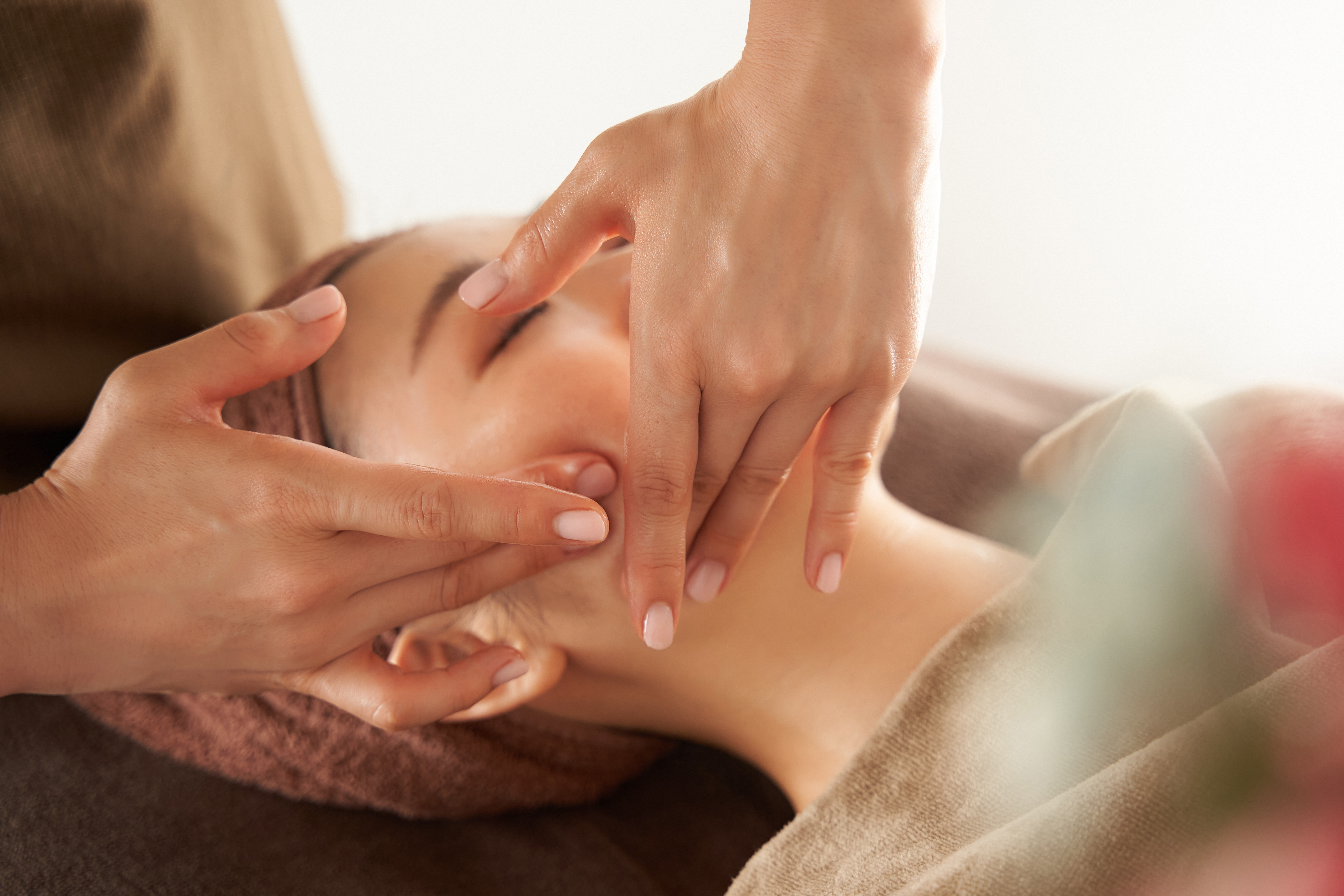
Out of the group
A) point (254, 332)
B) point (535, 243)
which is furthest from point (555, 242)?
point (254, 332)

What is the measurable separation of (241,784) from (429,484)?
59 centimetres

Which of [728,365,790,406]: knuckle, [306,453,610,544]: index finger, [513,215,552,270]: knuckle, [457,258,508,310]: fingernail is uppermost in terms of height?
[513,215,552,270]: knuckle

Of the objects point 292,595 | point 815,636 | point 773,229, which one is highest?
point 773,229

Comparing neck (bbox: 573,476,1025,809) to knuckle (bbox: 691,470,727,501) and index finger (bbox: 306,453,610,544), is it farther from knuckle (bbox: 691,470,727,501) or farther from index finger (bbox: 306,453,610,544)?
index finger (bbox: 306,453,610,544)

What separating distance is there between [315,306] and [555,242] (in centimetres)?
25

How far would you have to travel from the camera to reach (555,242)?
659 millimetres

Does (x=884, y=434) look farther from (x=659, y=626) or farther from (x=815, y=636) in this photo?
(x=659, y=626)

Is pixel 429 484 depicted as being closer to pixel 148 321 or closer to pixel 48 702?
pixel 148 321

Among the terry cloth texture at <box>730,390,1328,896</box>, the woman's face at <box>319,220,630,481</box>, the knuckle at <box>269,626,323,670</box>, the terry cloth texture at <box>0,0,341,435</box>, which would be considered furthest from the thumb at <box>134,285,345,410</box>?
the terry cloth texture at <box>730,390,1328,896</box>

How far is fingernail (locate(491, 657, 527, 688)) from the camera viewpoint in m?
0.79

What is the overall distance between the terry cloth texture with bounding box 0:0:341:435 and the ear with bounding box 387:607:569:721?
489 millimetres

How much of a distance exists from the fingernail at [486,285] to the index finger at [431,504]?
155 millimetres

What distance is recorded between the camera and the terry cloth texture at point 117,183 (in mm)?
851

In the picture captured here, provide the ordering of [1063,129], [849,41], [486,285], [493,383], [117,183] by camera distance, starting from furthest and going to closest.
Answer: [1063,129] < [117,183] < [493,383] < [486,285] < [849,41]
